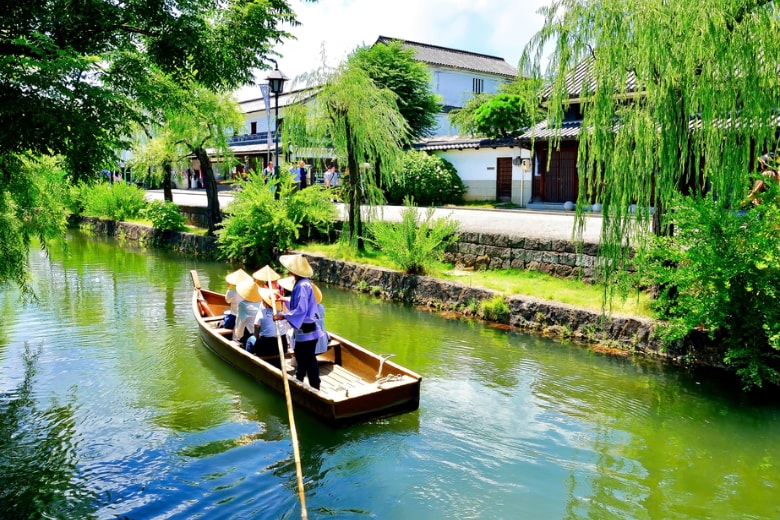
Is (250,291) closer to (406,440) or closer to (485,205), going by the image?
(406,440)

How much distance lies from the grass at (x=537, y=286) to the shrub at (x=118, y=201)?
14369 millimetres

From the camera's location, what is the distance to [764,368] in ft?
26.1

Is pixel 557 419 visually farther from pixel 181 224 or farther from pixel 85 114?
pixel 181 224

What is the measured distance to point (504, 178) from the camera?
1009 inches

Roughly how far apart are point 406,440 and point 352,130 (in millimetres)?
10257

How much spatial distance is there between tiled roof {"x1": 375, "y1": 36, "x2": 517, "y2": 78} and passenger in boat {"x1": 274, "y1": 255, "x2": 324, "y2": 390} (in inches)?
1312

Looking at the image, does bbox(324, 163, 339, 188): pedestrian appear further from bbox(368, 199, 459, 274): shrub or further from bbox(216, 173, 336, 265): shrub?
bbox(368, 199, 459, 274): shrub

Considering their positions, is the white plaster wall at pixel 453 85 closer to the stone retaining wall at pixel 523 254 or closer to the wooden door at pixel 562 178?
the wooden door at pixel 562 178

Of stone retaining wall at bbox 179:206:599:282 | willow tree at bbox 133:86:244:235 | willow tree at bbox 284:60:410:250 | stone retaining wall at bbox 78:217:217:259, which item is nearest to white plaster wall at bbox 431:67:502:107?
willow tree at bbox 133:86:244:235

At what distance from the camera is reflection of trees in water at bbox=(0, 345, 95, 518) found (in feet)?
18.8

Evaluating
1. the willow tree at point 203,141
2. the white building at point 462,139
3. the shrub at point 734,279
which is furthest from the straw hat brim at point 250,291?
the willow tree at point 203,141

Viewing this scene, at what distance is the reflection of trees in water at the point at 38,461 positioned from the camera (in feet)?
18.8

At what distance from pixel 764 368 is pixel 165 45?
7594 millimetres

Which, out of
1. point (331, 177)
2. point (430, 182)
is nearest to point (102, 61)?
point (430, 182)
